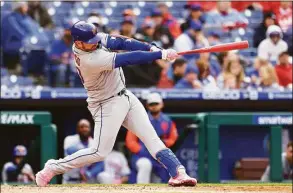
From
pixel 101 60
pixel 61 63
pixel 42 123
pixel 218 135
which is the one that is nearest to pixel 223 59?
pixel 218 135

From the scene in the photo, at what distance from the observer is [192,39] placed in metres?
12.5

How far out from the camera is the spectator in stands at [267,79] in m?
12.1

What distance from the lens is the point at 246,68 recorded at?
12.3 m

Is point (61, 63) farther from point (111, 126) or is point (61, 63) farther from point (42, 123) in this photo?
point (111, 126)

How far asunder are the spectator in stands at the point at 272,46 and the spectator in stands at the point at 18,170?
3878 millimetres

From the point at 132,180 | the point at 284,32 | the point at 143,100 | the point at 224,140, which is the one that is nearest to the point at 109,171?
the point at 132,180

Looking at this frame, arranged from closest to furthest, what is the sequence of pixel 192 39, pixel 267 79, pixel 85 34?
pixel 85 34 < pixel 267 79 < pixel 192 39

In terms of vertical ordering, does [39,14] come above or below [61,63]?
above

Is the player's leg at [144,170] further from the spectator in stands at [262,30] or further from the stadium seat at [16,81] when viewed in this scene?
the spectator in stands at [262,30]

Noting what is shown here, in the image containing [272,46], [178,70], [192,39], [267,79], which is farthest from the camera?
[272,46]

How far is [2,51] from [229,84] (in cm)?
328

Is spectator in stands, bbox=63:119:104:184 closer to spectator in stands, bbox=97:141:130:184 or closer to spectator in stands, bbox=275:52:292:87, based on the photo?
spectator in stands, bbox=97:141:130:184

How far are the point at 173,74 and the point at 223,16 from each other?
1.89m

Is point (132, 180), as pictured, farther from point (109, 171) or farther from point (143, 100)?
point (143, 100)
